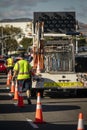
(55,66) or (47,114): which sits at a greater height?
(55,66)

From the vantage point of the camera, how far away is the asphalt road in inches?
512

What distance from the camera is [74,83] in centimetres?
2138

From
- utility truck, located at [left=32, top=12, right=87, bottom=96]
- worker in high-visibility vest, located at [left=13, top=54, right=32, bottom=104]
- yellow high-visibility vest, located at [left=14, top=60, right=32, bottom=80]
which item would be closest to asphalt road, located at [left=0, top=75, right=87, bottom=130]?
utility truck, located at [left=32, top=12, right=87, bottom=96]

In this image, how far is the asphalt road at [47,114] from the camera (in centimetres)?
1301

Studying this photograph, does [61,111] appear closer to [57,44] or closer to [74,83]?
[74,83]

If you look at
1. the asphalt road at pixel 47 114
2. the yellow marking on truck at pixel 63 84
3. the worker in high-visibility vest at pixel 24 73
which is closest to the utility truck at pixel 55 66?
the yellow marking on truck at pixel 63 84

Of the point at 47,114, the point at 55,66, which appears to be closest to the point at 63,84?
the point at 55,66

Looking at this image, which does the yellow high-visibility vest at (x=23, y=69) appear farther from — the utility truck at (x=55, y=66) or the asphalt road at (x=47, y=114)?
the utility truck at (x=55, y=66)

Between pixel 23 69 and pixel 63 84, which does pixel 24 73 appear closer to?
pixel 23 69

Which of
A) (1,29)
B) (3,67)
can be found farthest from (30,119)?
(1,29)

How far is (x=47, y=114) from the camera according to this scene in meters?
15.8

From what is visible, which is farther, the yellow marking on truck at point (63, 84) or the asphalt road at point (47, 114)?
the yellow marking on truck at point (63, 84)

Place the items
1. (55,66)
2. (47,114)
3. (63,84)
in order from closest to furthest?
(47,114)
(63,84)
(55,66)

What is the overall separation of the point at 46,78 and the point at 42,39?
2917 mm
